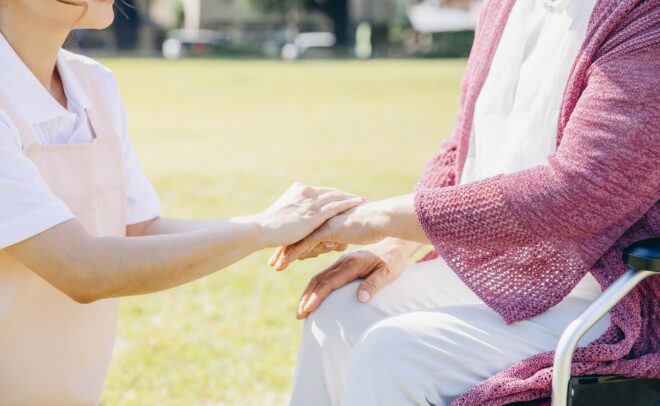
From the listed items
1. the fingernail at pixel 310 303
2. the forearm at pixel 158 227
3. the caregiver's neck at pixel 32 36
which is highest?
the caregiver's neck at pixel 32 36

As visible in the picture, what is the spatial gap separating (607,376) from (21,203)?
127 cm

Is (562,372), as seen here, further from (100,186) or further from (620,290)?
(100,186)

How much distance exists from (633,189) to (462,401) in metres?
0.57

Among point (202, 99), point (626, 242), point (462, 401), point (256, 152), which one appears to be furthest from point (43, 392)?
point (202, 99)

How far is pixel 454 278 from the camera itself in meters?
2.61

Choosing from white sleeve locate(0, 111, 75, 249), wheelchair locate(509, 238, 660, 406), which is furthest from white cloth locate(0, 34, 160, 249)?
wheelchair locate(509, 238, 660, 406)

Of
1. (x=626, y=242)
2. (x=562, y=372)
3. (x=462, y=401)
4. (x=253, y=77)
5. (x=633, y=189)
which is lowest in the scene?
(x=253, y=77)

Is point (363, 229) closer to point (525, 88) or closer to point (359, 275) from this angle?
point (359, 275)

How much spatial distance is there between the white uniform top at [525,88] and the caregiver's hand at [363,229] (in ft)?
1.02

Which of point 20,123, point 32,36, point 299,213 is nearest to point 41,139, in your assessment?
point 20,123

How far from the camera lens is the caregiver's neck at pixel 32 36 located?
2.28 meters

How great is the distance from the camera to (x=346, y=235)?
7.79 ft

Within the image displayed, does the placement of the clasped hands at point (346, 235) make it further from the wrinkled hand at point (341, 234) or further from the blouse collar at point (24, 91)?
the blouse collar at point (24, 91)

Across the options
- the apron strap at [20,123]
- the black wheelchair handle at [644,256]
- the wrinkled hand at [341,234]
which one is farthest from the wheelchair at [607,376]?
the apron strap at [20,123]
